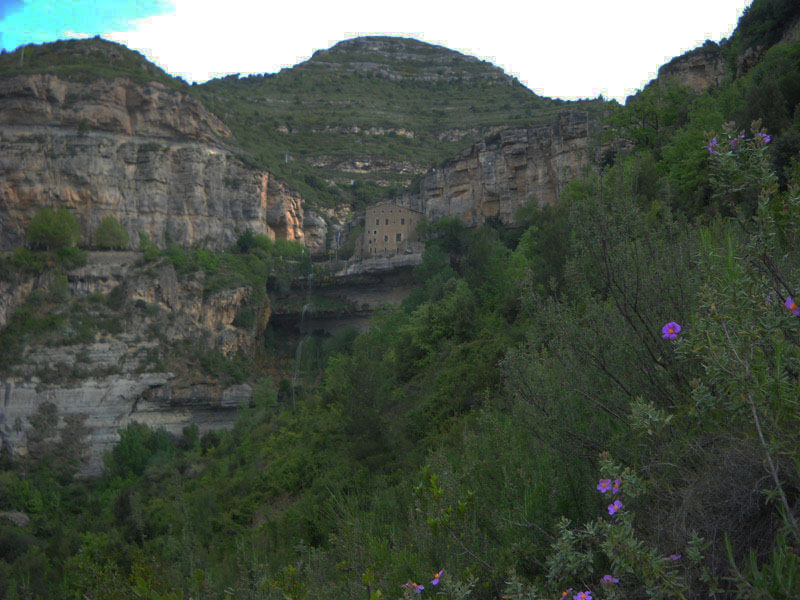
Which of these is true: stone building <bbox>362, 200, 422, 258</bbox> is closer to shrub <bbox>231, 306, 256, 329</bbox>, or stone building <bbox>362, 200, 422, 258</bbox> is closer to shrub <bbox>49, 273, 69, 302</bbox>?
shrub <bbox>231, 306, 256, 329</bbox>

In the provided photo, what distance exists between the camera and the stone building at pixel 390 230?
172 ft

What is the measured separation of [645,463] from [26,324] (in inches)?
1982

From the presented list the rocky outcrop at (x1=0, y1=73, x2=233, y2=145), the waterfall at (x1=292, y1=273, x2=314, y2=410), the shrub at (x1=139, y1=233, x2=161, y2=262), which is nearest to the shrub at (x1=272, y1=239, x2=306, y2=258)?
the waterfall at (x1=292, y1=273, x2=314, y2=410)

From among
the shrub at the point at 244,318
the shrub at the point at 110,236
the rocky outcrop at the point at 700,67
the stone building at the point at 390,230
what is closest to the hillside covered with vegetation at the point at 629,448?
the rocky outcrop at the point at 700,67

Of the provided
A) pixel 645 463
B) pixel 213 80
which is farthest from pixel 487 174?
pixel 213 80

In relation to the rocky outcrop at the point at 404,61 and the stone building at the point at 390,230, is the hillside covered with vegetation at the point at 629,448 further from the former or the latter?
the rocky outcrop at the point at 404,61

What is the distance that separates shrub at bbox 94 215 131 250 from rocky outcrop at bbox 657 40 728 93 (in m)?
41.5

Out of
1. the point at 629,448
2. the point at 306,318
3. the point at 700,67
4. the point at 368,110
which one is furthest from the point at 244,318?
the point at 368,110

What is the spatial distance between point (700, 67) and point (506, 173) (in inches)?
643

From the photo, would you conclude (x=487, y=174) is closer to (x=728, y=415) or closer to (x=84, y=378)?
(x=84, y=378)

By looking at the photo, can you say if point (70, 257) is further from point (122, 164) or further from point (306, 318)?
point (306, 318)

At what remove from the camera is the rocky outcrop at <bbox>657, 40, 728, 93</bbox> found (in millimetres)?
35406

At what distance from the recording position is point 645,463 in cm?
335

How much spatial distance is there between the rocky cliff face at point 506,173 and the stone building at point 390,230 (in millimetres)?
2482
